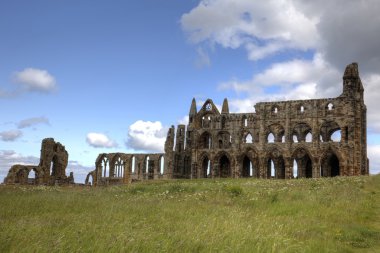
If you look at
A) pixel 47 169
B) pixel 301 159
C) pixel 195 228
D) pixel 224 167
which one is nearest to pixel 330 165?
pixel 301 159

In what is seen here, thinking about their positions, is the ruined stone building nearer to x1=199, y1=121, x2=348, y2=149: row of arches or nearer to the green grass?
x1=199, y1=121, x2=348, y2=149: row of arches

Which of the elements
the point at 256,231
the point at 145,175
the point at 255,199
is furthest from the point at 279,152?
the point at 256,231

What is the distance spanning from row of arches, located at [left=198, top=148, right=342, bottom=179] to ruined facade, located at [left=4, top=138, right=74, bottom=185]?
69.2ft

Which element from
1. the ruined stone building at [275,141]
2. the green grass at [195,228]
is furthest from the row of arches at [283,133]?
the green grass at [195,228]

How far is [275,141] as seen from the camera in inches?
2183

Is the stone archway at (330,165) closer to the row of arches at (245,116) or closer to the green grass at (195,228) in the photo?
the row of arches at (245,116)

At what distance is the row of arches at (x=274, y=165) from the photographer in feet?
170

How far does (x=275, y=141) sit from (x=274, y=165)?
342 centimetres

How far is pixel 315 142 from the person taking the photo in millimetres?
51688

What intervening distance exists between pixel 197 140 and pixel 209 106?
239 inches

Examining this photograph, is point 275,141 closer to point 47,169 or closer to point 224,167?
point 224,167

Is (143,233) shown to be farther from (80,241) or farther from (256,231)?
(256,231)

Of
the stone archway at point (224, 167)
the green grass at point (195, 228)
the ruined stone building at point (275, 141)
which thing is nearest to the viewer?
the green grass at point (195, 228)

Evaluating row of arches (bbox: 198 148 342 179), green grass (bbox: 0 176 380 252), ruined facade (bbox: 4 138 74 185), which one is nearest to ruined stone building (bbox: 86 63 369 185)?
row of arches (bbox: 198 148 342 179)
